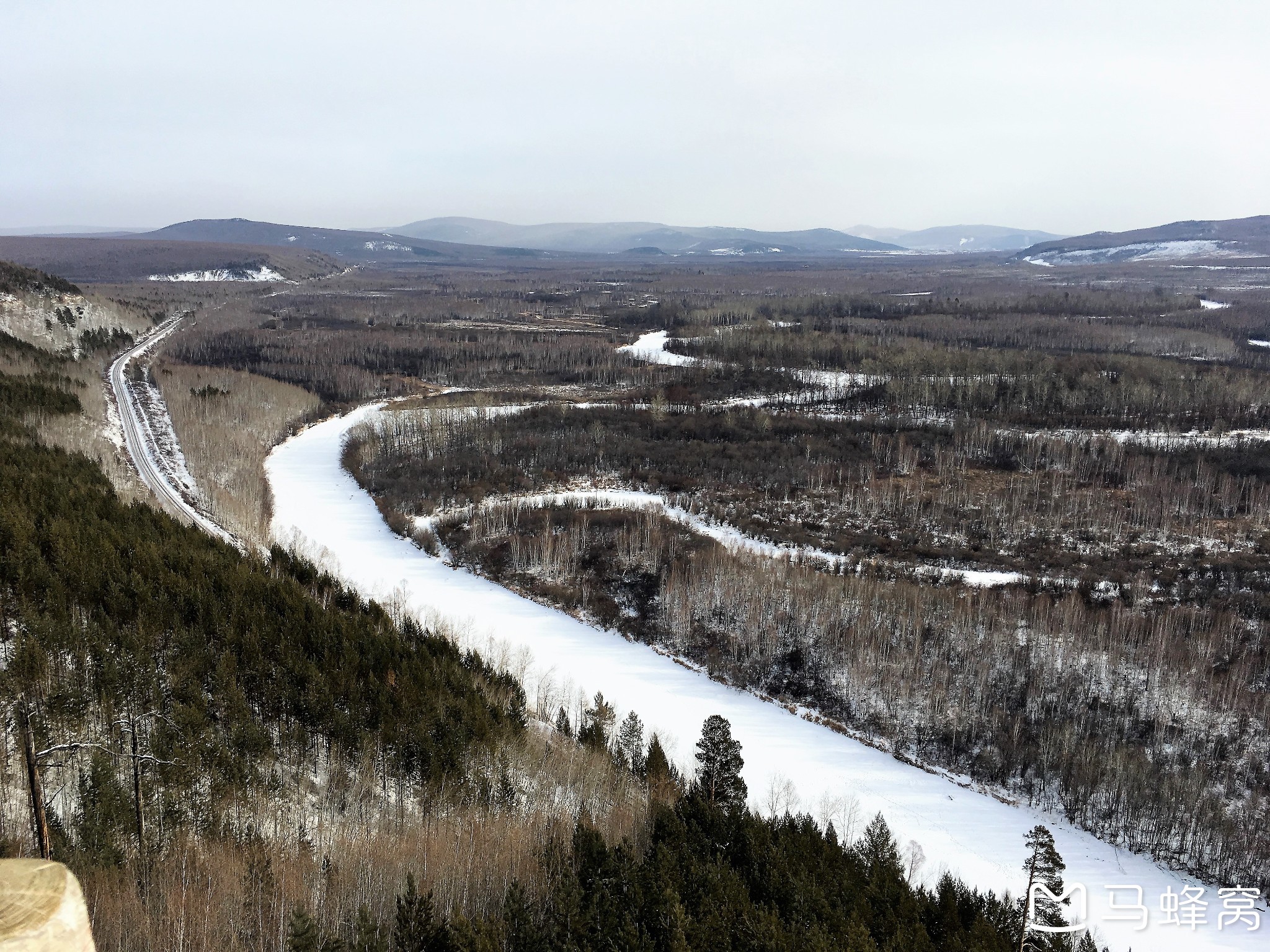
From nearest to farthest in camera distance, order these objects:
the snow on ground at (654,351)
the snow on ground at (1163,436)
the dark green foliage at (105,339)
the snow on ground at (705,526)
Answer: the snow on ground at (705,526) → the snow on ground at (1163,436) → the dark green foliage at (105,339) → the snow on ground at (654,351)

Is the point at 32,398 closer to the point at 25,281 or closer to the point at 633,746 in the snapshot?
the point at 633,746

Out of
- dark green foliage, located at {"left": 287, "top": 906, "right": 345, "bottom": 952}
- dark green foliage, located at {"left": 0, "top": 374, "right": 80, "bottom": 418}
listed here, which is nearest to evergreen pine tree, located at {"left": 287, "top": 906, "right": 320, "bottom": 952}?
dark green foliage, located at {"left": 287, "top": 906, "right": 345, "bottom": 952}

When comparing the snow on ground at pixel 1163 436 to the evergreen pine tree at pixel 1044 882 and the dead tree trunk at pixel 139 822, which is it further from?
the dead tree trunk at pixel 139 822

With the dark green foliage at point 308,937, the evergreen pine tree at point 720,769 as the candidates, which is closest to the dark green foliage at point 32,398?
the evergreen pine tree at point 720,769

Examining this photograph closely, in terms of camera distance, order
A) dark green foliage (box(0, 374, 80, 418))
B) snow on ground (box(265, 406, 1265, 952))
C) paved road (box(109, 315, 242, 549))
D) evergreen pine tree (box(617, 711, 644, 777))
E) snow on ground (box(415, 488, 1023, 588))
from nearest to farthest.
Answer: snow on ground (box(265, 406, 1265, 952))
evergreen pine tree (box(617, 711, 644, 777))
paved road (box(109, 315, 242, 549))
snow on ground (box(415, 488, 1023, 588))
dark green foliage (box(0, 374, 80, 418))

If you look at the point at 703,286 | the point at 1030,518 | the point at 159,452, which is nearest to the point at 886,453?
the point at 1030,518

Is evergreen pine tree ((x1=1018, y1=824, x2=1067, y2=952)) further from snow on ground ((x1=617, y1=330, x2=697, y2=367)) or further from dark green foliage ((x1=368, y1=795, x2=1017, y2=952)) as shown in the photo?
snow on ground ((x1=617, y1=330, x2=697, y2=367))
